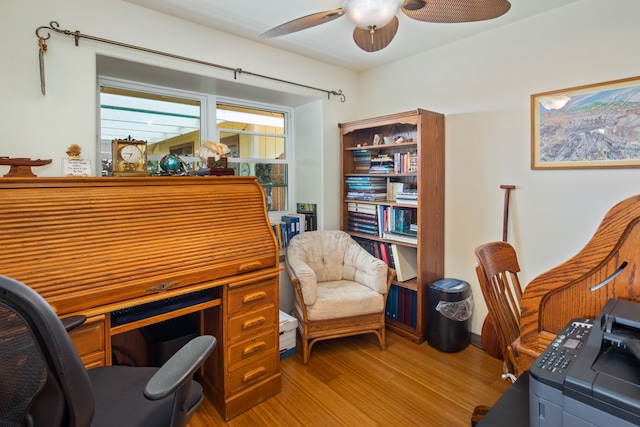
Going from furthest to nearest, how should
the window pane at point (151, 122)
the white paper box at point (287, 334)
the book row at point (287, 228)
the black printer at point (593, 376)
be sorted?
the book row at point (287, 228) < the white paper box at point (287, 334) < the window pane at point (151, 122) < the black printer at point (593, 376)

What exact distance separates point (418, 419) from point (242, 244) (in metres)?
1.40

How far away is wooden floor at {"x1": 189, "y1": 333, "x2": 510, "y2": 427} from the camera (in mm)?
1902

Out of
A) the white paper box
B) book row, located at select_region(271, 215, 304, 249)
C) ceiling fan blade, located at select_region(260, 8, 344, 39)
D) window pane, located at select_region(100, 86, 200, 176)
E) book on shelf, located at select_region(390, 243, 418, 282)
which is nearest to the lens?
ceiling fan blade, located at select_region(260, 8, 344, 39)

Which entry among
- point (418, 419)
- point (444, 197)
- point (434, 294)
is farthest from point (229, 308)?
point (444, 197)

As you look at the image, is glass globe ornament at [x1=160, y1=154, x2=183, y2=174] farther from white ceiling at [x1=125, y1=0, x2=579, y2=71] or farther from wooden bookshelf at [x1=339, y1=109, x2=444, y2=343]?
wooden bookshelf at [x1=339, y1=109, x2=444, y2=343]

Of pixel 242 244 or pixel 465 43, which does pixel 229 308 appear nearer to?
pixel 242 244

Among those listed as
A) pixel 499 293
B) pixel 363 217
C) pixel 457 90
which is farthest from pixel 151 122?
pixel 499 293

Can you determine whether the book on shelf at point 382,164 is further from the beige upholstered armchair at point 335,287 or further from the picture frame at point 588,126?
the picture frame at point 588,126

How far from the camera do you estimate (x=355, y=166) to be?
3.39m

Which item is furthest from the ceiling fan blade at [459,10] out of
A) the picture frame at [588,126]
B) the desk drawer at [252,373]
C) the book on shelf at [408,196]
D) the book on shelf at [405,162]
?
the desk drawer at [252,373]

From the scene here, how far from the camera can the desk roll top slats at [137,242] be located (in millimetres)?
1382

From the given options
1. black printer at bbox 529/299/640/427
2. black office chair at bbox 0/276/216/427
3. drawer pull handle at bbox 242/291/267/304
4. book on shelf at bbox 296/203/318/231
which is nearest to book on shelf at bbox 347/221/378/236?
book on shelf at bbox 296/203/318/231

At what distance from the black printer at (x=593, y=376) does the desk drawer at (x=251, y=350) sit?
1500 millimetres

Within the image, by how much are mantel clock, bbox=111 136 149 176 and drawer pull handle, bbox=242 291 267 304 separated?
0.90 metres
